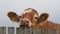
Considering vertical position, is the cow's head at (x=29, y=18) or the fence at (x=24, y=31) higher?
the cow's head at (x=29, y=18)

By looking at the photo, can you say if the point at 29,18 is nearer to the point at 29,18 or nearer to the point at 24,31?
the point at 29,18

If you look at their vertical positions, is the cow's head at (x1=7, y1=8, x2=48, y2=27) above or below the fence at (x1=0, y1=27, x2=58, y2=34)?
above

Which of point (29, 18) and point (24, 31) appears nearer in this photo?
point (29, 18)

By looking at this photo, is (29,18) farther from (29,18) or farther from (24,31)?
(24,31)

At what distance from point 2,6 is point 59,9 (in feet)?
1.58

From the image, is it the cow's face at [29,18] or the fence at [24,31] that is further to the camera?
the fence at [24,31]

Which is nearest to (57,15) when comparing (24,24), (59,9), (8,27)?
(59,9)

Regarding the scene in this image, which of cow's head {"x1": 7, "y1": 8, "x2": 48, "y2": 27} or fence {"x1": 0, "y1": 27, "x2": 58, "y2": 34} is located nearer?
cow's head {"x1": 7, "y1": 8, "x2": 48, "y2": 27}

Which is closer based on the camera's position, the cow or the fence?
the cow

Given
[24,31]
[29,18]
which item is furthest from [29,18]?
[24,31]

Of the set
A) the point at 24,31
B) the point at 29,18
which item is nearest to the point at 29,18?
the point at 29,18

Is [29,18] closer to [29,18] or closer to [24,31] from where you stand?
[29,18]

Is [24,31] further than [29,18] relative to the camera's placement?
Yes

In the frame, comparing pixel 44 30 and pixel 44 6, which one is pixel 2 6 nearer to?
pixel 44 6
